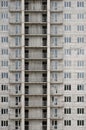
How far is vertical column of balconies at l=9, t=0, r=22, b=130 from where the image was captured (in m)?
73.6

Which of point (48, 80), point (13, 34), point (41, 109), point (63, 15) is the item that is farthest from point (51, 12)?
point (41, 109)

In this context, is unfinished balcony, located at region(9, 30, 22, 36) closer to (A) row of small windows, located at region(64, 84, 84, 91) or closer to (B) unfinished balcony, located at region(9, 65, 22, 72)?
(B) unfinished balcony, located at region(9, 65, 22, 72)

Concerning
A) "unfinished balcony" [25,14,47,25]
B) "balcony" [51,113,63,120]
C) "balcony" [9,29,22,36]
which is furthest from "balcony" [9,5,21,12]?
"balcony" [51,113,63,120]

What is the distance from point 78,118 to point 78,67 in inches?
387

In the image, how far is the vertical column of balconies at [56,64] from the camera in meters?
73.6

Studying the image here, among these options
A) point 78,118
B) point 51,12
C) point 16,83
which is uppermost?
point 51,12

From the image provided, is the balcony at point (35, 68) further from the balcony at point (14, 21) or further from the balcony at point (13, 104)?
the balcony at point (14, 21)

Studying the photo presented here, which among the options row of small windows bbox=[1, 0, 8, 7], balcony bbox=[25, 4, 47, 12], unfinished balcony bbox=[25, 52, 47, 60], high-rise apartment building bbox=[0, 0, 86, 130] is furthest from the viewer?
row of small windows bbox=[1, 0, 8, 7]

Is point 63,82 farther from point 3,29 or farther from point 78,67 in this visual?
point 3,29

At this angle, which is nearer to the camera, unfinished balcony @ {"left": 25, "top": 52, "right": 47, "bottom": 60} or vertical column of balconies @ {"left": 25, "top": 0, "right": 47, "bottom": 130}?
vertical column of balconies @ {"left": 25, "top": 0, "right": 47, "bottom": 130}

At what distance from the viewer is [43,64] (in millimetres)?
75562

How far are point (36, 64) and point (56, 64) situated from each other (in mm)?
3898

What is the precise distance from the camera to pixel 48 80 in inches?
2894

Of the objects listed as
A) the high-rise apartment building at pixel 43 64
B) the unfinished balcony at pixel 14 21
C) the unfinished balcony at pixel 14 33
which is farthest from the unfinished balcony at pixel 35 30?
the unfinished balcony at pixel 14 21
